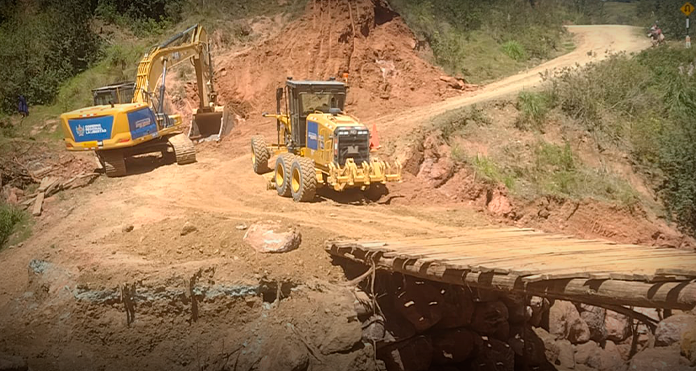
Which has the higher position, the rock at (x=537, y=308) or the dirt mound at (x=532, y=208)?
the dirt mound at (x=532, y=208)

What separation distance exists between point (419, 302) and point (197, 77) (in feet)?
36.6

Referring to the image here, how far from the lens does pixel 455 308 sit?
9.31 metres

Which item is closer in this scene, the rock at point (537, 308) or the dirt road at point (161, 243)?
the dirt road at point (161, 243)

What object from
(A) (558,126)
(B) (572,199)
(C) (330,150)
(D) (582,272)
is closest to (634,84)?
(A) (558,126)

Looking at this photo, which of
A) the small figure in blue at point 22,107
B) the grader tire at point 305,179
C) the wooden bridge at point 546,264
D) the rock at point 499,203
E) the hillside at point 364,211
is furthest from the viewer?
the small figure in blue at point 22,107

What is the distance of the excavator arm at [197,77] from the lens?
588 inches

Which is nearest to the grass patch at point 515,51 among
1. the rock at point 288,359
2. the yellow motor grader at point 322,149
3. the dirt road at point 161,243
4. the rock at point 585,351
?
the dirt road at point 161,243

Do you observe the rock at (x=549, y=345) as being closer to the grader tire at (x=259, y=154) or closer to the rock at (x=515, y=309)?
the rock at (x=515, y=309)

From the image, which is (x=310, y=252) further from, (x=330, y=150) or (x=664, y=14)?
(x=664, y=14)

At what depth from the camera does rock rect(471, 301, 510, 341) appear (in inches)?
382

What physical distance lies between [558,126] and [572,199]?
3911 millimetres

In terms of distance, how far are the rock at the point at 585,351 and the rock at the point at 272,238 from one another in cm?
553

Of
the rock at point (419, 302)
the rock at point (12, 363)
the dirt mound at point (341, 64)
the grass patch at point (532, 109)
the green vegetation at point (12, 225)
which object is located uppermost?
the dirt mound at point (341, 64)

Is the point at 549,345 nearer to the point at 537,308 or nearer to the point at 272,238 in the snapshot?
the point at 537,308
